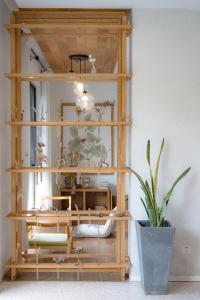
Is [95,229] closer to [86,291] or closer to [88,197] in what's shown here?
[88,197]

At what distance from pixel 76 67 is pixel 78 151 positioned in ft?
3.09

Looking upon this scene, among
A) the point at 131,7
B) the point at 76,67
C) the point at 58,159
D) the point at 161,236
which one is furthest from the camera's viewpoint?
the point at 76,67

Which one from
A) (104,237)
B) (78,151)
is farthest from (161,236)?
(78,151)

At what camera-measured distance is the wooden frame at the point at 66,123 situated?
3027 millimetres

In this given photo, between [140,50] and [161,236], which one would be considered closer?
[161,236]

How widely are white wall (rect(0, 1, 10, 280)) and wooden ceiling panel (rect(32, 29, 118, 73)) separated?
0.38 meters

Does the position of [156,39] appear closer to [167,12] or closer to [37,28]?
[167,12]

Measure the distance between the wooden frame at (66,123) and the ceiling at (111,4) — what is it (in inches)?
4.5

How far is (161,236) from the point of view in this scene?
2738 mm

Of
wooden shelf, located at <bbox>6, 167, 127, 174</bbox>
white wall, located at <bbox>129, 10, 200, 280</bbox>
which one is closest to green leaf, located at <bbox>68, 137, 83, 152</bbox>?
wooden shelf, located at <bbox>6, 167, 127, 174</bbox>

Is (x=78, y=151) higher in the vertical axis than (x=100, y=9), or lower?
lower

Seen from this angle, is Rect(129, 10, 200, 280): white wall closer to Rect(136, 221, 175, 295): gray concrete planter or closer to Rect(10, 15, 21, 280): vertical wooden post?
Rect(136, 221, 175, 295): gray concrete planter

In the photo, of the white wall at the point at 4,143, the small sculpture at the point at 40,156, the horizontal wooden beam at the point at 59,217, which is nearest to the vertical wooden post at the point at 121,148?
the horizontal wooden beam at the point at 59,217

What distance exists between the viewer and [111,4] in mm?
2967
